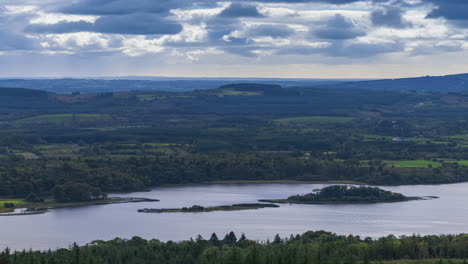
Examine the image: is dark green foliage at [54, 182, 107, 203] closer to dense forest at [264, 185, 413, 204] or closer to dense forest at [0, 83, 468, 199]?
dense forest at [0, 83, 468, 199]

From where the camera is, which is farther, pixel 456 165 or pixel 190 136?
pixel 190 136

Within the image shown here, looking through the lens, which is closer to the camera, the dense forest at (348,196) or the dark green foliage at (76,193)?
the dark green foliage at (76,193)

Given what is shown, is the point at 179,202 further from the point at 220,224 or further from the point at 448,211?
the point at 448,211

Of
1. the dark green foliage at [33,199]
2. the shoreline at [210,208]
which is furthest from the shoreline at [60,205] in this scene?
the shoreline at [210,208]

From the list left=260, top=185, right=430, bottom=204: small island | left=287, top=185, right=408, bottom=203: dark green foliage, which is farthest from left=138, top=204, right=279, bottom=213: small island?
left=287, top=185, right=408, bottom=203: dark green foliage

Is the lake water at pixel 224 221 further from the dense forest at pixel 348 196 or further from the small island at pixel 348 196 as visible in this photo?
the dense forest at pixel 348 196

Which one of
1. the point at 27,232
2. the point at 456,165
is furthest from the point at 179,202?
the point at 456,165
